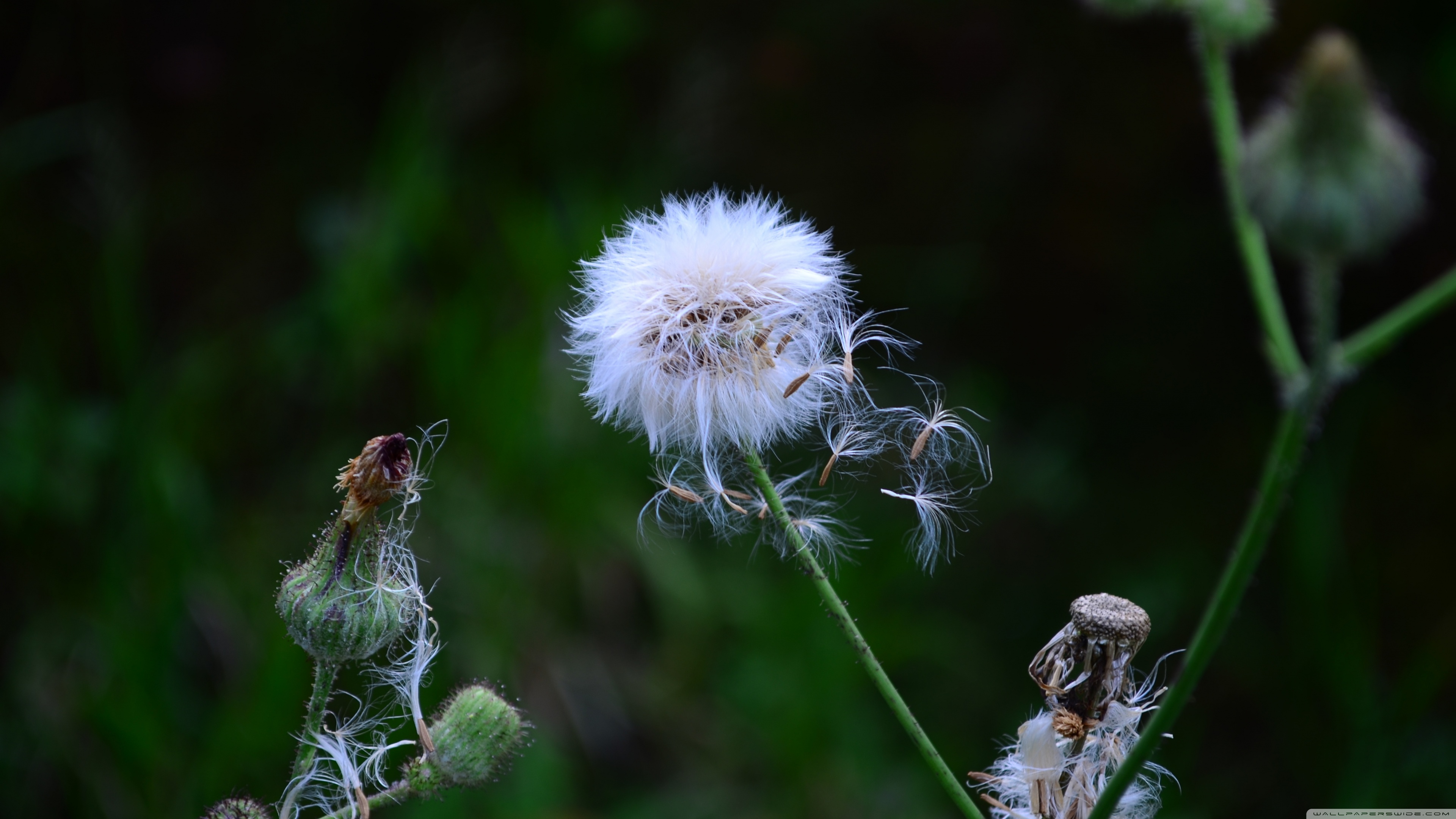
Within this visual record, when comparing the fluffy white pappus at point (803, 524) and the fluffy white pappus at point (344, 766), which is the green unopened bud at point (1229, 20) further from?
the fluffy white pappus at point (344, 766)

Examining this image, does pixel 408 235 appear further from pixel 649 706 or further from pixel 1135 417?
pixel 1135 417

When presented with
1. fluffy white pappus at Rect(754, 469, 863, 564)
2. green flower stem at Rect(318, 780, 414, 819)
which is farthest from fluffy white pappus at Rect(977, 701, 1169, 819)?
green flower stem at Rect(318, 780, 414, 819)

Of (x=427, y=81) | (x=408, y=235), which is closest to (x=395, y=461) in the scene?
(x=408, y=235)

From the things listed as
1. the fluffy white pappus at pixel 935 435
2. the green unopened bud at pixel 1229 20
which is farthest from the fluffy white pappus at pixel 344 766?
the green unopened bud at pixel 1229 20

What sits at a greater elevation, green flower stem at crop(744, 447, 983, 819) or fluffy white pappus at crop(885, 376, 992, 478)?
fluffy white pappus at crop(885, 376, 992, 478)

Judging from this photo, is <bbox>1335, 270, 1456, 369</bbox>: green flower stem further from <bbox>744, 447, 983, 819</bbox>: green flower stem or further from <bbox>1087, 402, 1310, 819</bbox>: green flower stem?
<bbox>744, 447, 983, 819</bbox>: green flower stem

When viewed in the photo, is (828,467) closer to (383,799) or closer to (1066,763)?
(1066,763)
